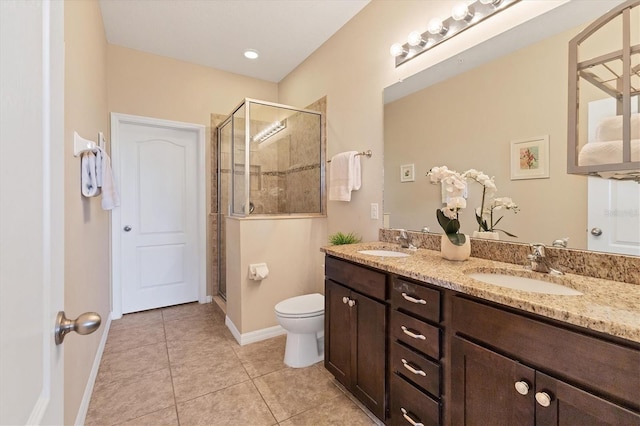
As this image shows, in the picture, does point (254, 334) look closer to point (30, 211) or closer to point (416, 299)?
point (416, 299)

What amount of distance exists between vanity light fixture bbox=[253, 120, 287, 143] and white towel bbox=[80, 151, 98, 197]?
137 cm

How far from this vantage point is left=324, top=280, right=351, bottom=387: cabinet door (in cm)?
178

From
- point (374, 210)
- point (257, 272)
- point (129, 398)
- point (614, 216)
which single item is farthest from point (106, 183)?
point (614, 216)

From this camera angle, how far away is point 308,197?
3090 mm

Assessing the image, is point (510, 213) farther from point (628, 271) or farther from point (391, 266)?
point (391, 266)

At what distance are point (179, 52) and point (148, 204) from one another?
66.8 inches

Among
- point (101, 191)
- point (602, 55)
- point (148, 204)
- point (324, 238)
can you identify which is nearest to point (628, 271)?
point (602, 55)

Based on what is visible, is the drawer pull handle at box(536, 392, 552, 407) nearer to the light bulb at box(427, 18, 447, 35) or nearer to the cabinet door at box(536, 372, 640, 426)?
the cabinet door at box(536, 372, 640, 426)

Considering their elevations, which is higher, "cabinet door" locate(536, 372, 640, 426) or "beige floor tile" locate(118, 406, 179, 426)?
"cabinet door" locate(536, 372, 640, 426)

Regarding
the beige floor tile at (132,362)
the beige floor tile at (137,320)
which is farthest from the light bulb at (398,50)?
the beige floor tile at (137,320)

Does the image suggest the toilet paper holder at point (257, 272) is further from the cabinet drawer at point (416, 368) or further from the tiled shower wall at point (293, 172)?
the cabinet drawer at point (416, 368)

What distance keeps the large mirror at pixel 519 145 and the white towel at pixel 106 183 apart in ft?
6.70

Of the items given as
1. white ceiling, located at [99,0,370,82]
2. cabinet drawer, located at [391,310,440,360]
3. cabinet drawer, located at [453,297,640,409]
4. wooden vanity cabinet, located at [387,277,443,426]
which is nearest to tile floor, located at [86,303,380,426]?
wooden vanity cabinet, located at [387,277,443,426]

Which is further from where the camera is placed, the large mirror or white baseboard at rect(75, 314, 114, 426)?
white baseboard at rect(75, 314, 114, 426)
